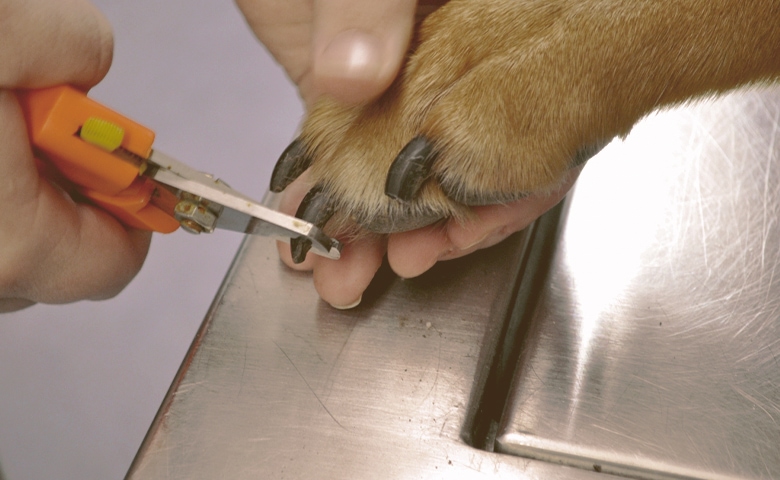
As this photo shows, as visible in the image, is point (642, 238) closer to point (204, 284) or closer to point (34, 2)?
point (34, 2)

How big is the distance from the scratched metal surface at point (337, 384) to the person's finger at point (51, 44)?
35 cm

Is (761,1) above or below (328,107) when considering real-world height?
above

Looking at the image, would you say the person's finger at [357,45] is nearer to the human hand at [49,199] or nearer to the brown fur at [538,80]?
the brown fur at [538,80]

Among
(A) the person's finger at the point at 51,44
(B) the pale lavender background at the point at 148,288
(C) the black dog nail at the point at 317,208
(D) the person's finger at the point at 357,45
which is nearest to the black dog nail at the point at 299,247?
(C) the black dog nail at the point at 317,208

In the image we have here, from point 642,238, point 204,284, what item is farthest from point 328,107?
point 204,284

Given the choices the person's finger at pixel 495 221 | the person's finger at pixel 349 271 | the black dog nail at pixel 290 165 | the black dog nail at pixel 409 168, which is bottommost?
the person's finger at pixel 349 271

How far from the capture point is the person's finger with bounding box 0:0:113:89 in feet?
1.92

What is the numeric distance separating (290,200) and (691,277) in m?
0.54

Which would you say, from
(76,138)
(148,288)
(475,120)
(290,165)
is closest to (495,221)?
(475,120)

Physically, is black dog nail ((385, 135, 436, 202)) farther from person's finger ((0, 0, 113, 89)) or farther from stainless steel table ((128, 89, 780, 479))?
person's finger ((0, 0, 113, 89))

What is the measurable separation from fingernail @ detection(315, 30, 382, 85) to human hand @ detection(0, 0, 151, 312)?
23 centimetres

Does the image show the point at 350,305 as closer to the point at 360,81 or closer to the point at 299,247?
the point at 299,247

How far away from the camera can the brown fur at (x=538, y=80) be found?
0.67 m

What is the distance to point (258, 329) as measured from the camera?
33.4 inches
